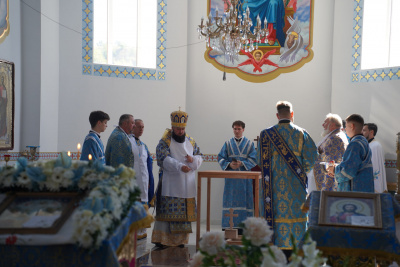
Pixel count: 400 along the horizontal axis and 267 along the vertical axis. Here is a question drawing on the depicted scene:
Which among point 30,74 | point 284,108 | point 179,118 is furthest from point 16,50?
point 284,108

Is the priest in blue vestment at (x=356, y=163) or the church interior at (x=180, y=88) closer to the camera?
the priest in blue vestment at (x=356, y=163)

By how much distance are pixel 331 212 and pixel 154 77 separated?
636 centimetres

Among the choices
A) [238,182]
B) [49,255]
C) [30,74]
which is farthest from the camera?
[30,74]

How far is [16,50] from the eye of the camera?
8.28 m

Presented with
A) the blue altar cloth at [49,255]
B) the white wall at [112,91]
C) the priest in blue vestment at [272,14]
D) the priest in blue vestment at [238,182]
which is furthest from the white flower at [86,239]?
the priest in blue vestment at [272,14]

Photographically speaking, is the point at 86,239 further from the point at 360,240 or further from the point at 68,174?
the point at 360,240

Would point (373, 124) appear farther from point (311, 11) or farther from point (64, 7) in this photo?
point (64, 7)

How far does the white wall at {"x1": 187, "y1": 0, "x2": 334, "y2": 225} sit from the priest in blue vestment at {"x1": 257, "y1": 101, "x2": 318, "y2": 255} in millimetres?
3983

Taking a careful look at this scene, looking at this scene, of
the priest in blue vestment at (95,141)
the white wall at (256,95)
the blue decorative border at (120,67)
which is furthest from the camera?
the white wall at (256,95)

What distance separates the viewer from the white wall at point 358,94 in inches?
348

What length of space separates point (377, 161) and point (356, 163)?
363 cm

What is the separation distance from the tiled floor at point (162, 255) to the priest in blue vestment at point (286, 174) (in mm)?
1254

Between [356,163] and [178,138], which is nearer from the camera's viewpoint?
[356,163]

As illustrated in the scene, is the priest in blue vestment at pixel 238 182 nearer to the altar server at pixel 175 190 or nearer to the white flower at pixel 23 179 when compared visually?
the altar server at pixel 175 190
